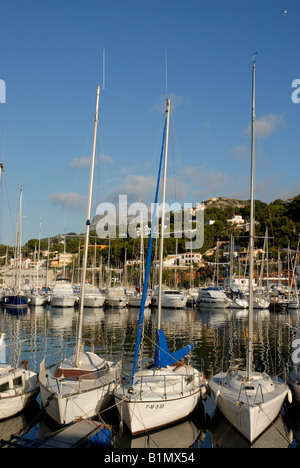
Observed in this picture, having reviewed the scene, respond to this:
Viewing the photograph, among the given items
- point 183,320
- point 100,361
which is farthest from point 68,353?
point 183,320

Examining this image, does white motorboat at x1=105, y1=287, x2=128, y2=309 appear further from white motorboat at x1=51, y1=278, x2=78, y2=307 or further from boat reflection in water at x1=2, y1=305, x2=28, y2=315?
boat reflection in water at x1=2, y1=305, x2=28, y2=315

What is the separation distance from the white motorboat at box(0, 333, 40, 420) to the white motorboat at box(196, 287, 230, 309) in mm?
45958

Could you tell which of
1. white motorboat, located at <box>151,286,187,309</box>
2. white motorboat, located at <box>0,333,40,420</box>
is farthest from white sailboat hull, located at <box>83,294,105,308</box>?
white motorboat, located at <box>0,333,40,420</box>

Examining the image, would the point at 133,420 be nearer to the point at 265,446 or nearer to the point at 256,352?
the point at 265,446

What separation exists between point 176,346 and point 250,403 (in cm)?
1617

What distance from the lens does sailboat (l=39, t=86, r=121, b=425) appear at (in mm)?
12805

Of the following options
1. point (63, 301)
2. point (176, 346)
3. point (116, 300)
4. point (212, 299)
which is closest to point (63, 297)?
point (63, 301)

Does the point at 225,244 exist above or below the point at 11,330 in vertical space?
above

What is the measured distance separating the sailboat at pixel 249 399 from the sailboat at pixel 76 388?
4019mm

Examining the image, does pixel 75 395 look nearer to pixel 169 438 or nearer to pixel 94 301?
pixel 169 438

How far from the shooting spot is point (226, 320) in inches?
1775

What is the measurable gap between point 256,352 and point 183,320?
18318 millimetres

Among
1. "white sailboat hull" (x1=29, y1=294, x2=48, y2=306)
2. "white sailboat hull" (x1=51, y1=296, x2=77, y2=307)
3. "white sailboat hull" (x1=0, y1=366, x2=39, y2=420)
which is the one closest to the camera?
"white sailboat hull" (x1=0, y1=366, x2=39, y2=420)
